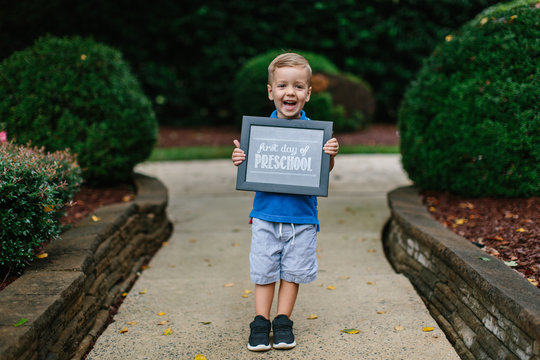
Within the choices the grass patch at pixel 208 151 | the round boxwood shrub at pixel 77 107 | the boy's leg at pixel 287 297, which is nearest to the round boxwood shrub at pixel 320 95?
the grass patch at pixel 208 151

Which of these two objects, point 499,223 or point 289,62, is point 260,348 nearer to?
point 289,62

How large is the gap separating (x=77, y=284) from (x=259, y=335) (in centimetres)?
101

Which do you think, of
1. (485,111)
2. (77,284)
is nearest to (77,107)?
(77,284)

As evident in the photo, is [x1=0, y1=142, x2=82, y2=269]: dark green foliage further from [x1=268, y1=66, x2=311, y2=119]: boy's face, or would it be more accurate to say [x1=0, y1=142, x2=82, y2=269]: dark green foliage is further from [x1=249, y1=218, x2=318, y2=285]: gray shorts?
[x1=268, y1=66, x2=311, y2=119]: boy's face

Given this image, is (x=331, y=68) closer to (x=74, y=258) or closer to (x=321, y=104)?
(x=321, y=104)

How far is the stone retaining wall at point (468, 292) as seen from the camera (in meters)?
2.34

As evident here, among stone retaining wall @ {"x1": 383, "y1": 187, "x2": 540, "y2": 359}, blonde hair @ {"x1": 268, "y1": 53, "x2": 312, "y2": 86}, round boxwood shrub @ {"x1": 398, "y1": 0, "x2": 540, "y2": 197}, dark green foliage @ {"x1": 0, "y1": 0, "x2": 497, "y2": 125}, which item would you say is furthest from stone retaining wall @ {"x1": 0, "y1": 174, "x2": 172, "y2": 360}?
dark green foliage @ {"x1": 0, "y1": 0, "x2": 497, "y2": 125}

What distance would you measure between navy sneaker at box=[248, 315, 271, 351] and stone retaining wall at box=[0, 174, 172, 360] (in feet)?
2.95

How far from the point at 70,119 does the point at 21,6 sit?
7625 millimetres

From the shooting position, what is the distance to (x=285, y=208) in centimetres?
286

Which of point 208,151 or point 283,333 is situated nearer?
point 283,333

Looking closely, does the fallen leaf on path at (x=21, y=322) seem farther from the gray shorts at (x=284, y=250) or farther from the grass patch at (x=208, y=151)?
the grass patch at (x=208, y=151)

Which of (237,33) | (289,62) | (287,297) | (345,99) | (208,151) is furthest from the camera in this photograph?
(237,33)

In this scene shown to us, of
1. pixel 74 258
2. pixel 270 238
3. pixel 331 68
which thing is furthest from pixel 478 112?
pixel 331 68
